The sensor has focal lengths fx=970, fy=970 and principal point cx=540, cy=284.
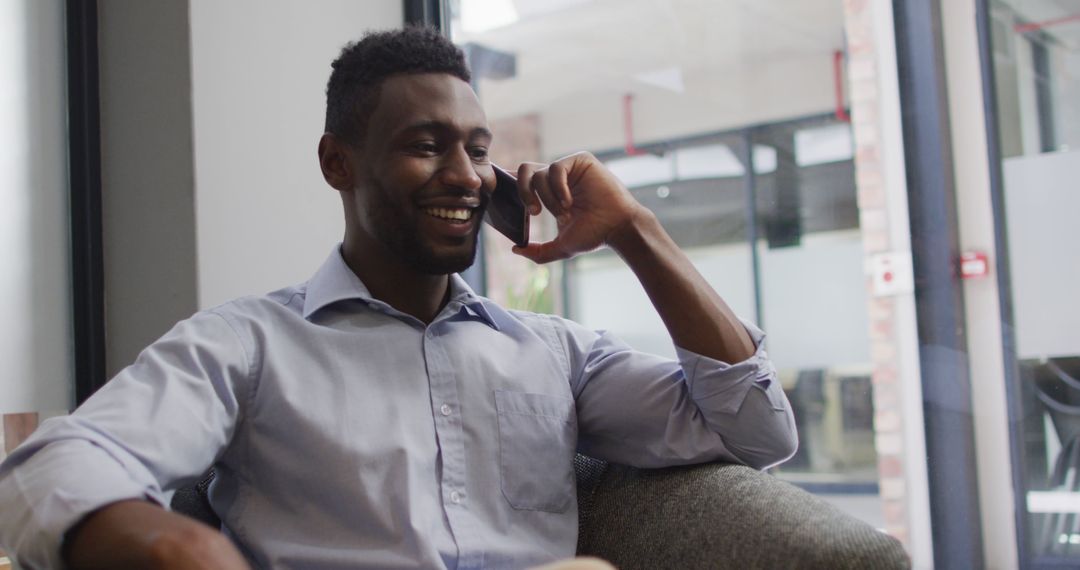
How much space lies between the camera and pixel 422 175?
1.46 meters

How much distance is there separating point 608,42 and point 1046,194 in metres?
2.03

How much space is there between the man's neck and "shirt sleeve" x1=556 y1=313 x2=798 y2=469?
0.29 m

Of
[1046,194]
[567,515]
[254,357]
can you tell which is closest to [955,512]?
[1046,194]

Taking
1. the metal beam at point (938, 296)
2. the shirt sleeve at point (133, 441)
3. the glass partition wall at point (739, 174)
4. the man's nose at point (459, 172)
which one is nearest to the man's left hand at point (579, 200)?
the man's nose at point (459, 172)

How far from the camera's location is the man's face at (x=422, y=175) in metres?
1.47

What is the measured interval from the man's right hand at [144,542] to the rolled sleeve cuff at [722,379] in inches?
27.6

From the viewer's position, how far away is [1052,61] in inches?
80.8

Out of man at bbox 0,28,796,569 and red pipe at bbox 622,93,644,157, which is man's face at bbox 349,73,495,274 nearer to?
man at bbox 0,28,796,569

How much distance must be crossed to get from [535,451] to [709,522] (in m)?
0.31

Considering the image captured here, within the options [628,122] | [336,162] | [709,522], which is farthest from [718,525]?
[628,122]

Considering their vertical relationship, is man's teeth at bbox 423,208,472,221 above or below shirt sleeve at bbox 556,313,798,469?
above

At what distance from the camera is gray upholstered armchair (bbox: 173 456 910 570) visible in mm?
1072

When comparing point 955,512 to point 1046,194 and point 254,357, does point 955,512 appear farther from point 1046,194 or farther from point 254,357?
point 254,357

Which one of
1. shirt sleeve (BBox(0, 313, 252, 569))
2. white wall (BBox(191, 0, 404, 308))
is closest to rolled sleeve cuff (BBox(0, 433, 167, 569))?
shirt sleeve (BBox(0, 313, 252, 569))
